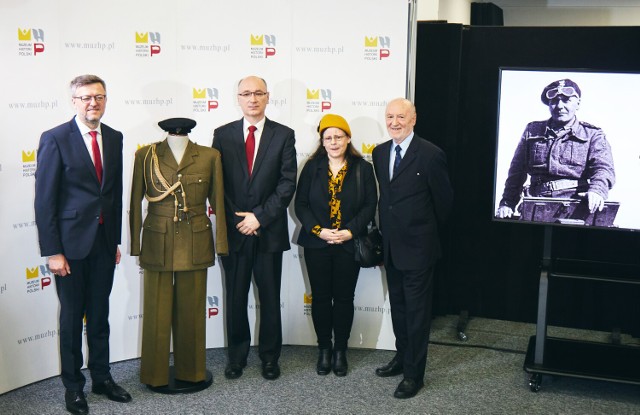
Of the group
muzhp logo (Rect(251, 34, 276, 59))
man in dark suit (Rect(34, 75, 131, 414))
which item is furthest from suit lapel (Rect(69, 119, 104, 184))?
muzhp logo (Rect(251, 34, 276, 59))

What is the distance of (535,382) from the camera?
446 centimetres

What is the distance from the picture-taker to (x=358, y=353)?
201 inches

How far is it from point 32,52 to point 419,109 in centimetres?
279

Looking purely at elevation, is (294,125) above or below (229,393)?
above

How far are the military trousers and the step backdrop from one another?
64cm

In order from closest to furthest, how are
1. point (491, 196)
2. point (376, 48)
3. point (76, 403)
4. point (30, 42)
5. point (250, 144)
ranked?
point (76, 403) < point (30, 42) < point (250, 144) < point (376, 48) < point (491, 196)

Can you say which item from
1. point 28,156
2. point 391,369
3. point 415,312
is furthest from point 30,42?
point 391,369

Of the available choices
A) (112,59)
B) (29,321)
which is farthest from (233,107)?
(29,321)

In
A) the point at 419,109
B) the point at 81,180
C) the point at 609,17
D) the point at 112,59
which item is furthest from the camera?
the point at 609,17

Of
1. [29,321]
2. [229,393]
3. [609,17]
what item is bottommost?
[229,393]

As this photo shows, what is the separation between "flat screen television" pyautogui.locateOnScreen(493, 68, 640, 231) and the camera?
14.2 ft

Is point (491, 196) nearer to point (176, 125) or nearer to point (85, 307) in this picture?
point (176, 125)

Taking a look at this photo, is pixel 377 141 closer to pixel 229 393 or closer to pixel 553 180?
pixel 553 180

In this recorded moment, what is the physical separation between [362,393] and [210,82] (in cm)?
226
